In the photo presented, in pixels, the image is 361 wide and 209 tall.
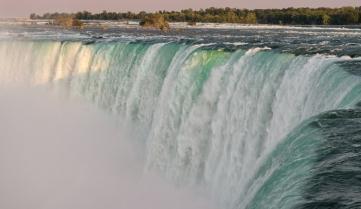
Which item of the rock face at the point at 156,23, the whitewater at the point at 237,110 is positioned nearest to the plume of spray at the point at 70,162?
the whitewater at the point at 237,110

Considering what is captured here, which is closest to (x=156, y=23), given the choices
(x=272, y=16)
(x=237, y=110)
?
(x=272, y=16)

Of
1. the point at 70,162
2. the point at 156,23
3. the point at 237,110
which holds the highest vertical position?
the point at 237,110

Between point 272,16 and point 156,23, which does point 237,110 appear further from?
point 272,16

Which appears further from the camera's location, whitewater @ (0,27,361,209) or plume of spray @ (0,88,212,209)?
plume of spray @ (0,88,212,209)

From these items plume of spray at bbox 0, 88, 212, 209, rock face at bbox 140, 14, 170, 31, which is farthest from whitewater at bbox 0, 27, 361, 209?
rock face at bbox 140, 14, 170, 31

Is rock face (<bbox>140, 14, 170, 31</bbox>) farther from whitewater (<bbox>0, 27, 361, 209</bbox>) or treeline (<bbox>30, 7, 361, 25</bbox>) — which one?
whitewater (<bbox>0, 27, 361, 209</bbox>)

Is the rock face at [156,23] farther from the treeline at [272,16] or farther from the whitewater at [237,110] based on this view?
the whitewater at [237,110]

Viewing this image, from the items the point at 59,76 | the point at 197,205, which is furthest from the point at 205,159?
the point at 59,76
